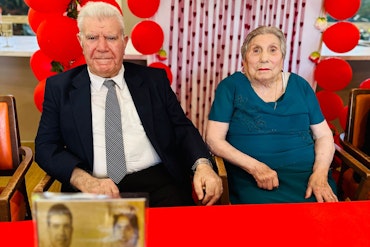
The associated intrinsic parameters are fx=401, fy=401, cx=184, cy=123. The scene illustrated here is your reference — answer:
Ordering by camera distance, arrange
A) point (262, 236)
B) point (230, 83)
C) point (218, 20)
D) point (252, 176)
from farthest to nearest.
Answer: point (218, 20), point (230, 83), point (252, 176), point (262, 236)

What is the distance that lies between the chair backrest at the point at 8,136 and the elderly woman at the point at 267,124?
3.10 feet

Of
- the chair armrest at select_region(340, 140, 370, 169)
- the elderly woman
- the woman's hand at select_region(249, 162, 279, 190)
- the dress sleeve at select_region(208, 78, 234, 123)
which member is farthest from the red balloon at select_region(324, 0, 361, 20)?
the woman's hand at select_region(249, 162, 279, 190)

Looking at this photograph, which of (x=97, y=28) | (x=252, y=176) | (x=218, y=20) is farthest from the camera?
(x=218, y=20)

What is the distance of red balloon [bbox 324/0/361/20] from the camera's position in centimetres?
254

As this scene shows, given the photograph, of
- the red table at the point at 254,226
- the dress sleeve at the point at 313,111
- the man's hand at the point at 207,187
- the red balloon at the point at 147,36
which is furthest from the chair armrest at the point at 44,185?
the dress sleeve at the point at 313,111

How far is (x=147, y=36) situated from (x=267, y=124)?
0.95m

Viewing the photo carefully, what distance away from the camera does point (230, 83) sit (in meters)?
2.13

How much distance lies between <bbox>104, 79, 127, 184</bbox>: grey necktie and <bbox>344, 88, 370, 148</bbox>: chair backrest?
126cm

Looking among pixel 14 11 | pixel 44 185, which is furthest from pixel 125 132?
pixel 14 11

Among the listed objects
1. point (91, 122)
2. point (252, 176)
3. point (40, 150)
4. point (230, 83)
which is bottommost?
point (252, 176)

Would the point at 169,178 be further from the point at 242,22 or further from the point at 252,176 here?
the point at 242,22

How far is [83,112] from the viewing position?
183 centimetres

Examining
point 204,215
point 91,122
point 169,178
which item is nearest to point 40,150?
point 91,122

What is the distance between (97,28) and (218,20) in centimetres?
117
